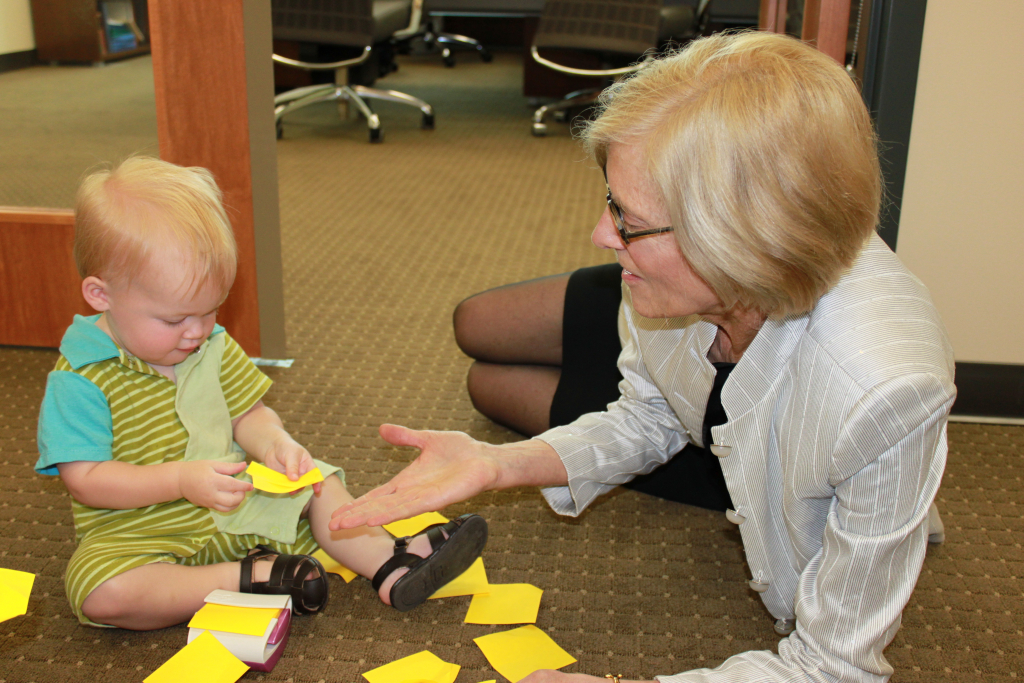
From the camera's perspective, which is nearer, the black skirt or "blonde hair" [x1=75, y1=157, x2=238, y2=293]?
"blonde hair" [x1=75, y1=157, x2=238, y2=293]

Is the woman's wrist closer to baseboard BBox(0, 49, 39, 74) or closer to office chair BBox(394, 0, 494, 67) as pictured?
baseboard BBox(0, 49, 39, 74)

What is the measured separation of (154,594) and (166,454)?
0.60 feet

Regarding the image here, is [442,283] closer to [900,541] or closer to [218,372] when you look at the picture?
[218,372]

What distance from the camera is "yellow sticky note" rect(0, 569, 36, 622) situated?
103 centimetres

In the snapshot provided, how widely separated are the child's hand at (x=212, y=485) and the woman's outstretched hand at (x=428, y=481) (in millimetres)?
127

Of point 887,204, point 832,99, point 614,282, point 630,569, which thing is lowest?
point 630,569

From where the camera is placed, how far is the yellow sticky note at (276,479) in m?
1.09

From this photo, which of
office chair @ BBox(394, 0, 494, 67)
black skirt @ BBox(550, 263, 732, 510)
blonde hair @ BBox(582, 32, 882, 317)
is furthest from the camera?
office chair @ BBox(394, 0, 494, 67)

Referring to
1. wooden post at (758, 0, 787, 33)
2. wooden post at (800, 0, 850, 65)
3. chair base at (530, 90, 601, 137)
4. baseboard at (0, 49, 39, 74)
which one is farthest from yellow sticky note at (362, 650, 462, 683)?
chair base at (530, 90, 601, 137)

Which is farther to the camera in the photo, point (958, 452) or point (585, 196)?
point (585, 196)

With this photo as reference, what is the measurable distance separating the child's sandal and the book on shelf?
0.08ft

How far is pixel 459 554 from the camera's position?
118 cm

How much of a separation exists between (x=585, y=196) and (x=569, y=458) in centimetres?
226

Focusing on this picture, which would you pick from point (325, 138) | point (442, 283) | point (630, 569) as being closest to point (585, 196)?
point (442, 283)
